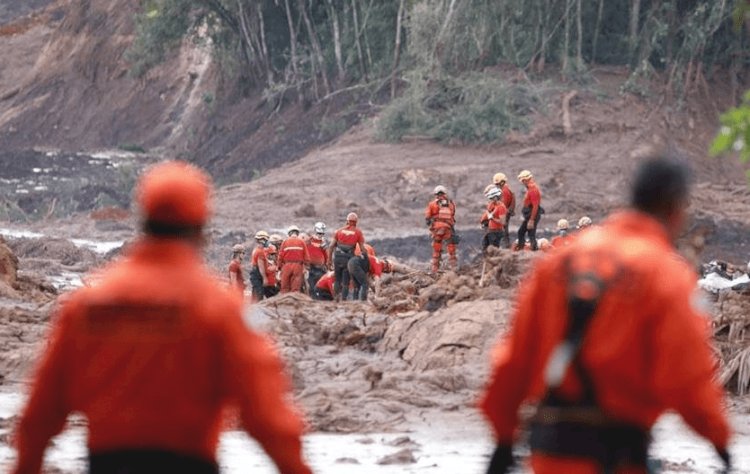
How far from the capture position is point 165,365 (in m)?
4.57

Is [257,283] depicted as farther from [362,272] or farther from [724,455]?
[724,455]

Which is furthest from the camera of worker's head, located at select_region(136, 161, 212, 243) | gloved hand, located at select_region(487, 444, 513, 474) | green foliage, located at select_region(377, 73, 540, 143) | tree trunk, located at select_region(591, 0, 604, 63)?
tree trunk, located at select_region(591, 0, 604, 63)

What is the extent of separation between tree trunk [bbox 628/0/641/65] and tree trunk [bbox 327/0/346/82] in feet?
31.4

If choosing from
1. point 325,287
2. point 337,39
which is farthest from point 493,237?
point 337,39

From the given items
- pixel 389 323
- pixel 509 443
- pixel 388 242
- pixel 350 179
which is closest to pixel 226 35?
pixel 350 179

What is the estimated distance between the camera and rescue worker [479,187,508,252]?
83.4 ft

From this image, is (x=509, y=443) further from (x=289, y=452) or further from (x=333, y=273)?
(x=333, y=273)

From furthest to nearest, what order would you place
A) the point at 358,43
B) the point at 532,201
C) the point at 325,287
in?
the point at 358,43 < the point at 532,201 < the point at 325,287

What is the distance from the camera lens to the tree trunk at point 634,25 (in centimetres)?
4588

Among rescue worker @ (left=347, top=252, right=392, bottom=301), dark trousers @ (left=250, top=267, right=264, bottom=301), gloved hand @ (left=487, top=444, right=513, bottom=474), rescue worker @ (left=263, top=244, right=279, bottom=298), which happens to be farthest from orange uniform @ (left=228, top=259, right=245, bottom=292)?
gloved hand @ (left=487, top=444, right=513, bottom=474)

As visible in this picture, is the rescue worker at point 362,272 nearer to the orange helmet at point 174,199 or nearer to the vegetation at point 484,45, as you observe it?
the vegetation at point 484,45

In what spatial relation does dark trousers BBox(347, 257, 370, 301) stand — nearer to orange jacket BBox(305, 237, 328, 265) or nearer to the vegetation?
orange jacket BBox(305, 237, 328, 265)

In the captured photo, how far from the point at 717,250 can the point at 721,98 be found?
1271 centimetres

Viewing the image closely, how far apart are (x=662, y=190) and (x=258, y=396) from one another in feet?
4.58
